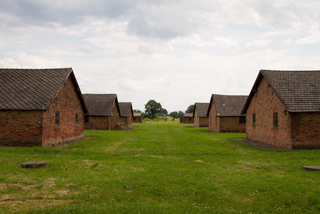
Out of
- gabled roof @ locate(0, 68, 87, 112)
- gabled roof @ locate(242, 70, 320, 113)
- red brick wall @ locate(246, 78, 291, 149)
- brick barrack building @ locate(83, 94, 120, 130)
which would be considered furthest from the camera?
brick barrack building @ locate(83, 94, 120, 130)

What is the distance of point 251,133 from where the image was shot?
75.9 ft

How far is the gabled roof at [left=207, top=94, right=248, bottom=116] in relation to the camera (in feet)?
114

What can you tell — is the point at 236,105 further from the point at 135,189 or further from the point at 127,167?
the point at 135,189

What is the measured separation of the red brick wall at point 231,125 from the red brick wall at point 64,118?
20.7 metres

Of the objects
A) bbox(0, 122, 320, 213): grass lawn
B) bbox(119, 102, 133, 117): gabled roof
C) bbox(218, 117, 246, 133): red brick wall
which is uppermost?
bbox(119, 102, 133, 117): gabled roof

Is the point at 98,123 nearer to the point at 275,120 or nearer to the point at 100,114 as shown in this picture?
the point at 100,114

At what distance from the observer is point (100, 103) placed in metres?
38.9

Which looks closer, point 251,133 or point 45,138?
point 45,138

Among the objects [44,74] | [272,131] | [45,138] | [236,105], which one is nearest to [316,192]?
[272,131]

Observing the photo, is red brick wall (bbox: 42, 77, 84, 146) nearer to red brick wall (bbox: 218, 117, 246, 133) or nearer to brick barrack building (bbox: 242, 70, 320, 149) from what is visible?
brick barrack building (bbox: 242, 70, 320, 149)

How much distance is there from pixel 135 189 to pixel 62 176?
3360 mm

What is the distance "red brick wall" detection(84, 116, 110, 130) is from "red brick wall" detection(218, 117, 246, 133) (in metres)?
18.5

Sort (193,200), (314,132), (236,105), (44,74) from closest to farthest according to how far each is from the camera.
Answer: (193,200) < (314,132) < (44,74) < (236,105)

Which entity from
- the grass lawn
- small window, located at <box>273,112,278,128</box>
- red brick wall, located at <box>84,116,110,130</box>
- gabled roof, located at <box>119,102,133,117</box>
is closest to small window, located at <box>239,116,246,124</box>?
small window, located at <box>273,112,278,128</box>
